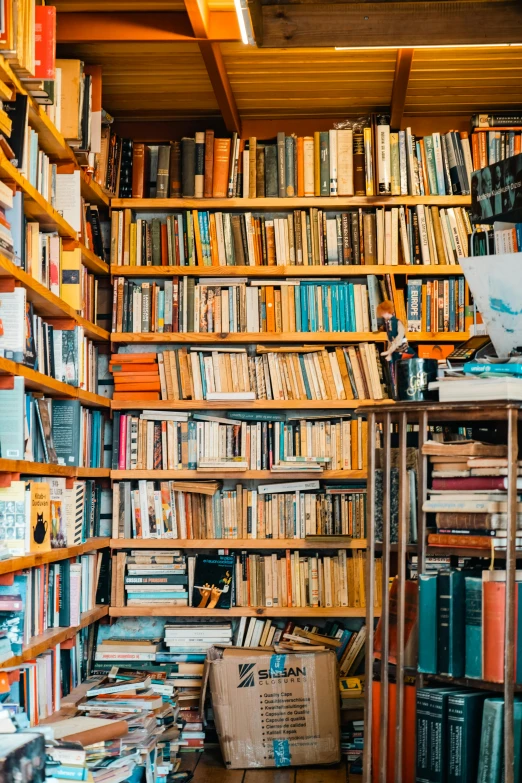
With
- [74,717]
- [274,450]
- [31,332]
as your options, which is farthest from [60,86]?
[74,717]

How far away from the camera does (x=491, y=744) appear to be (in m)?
2.78

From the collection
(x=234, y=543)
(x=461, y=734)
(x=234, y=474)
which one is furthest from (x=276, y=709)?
(x=461, y=734)

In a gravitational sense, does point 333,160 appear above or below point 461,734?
above

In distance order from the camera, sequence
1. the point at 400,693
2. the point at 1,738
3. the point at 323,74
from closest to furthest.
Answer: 1. the point at 1,738
2. the point at 400,693
3. the point at 323,74

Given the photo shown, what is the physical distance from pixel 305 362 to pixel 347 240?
2.22ft

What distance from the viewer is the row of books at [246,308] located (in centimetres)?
502

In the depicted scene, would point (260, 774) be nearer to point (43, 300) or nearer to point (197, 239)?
point (43, 300)

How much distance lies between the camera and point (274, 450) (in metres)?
4.92

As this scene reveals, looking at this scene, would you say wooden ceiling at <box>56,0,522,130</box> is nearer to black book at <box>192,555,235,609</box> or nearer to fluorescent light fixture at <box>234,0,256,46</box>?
fluorescent light fixture at <box>234,0,256,46</box>

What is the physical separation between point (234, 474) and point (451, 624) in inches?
83.3

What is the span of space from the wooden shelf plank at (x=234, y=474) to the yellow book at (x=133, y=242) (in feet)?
3.61

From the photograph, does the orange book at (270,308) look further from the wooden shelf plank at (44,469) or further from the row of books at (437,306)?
the wooden shelf plank at (44,469)

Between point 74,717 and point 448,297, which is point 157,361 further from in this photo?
point 74,717

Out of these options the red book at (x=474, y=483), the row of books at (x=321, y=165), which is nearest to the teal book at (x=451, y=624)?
the red book at (x=474, y=483)
